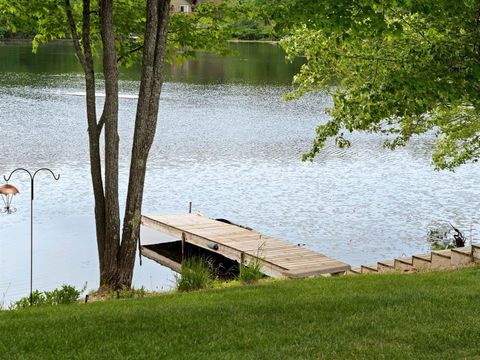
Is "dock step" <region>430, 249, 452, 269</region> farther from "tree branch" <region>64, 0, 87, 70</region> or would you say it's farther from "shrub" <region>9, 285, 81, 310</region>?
"tree branch" <region>64, 0, 87, 70</region>

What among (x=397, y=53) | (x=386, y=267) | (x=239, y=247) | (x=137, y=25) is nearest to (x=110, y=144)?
(x=137, y=25)

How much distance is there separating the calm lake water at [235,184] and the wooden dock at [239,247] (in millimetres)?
1221

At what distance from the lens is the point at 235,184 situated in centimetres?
2630

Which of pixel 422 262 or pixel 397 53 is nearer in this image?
pixel 397 53

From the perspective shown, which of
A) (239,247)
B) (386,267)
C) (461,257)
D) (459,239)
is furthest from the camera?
(459,239)

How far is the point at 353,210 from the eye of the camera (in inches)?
937

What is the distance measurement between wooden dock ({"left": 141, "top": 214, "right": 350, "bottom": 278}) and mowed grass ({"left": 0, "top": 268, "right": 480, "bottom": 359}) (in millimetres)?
5912

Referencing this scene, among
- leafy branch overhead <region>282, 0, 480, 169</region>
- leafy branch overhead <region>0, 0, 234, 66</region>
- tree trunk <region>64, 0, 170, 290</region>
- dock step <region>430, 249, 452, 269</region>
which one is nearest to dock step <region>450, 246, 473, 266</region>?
dock step <region>430, 249, 452, 269</region>

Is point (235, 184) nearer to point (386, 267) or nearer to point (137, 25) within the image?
point (386, 267)

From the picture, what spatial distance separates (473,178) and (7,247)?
16.8m

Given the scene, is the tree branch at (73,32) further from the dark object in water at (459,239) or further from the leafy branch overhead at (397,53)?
the dark object in water at (459,239)

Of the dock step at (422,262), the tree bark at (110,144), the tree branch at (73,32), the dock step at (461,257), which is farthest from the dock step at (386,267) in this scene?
the tree branch at (73,32)

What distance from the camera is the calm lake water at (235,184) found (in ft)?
64.1

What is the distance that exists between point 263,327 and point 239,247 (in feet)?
34.5
